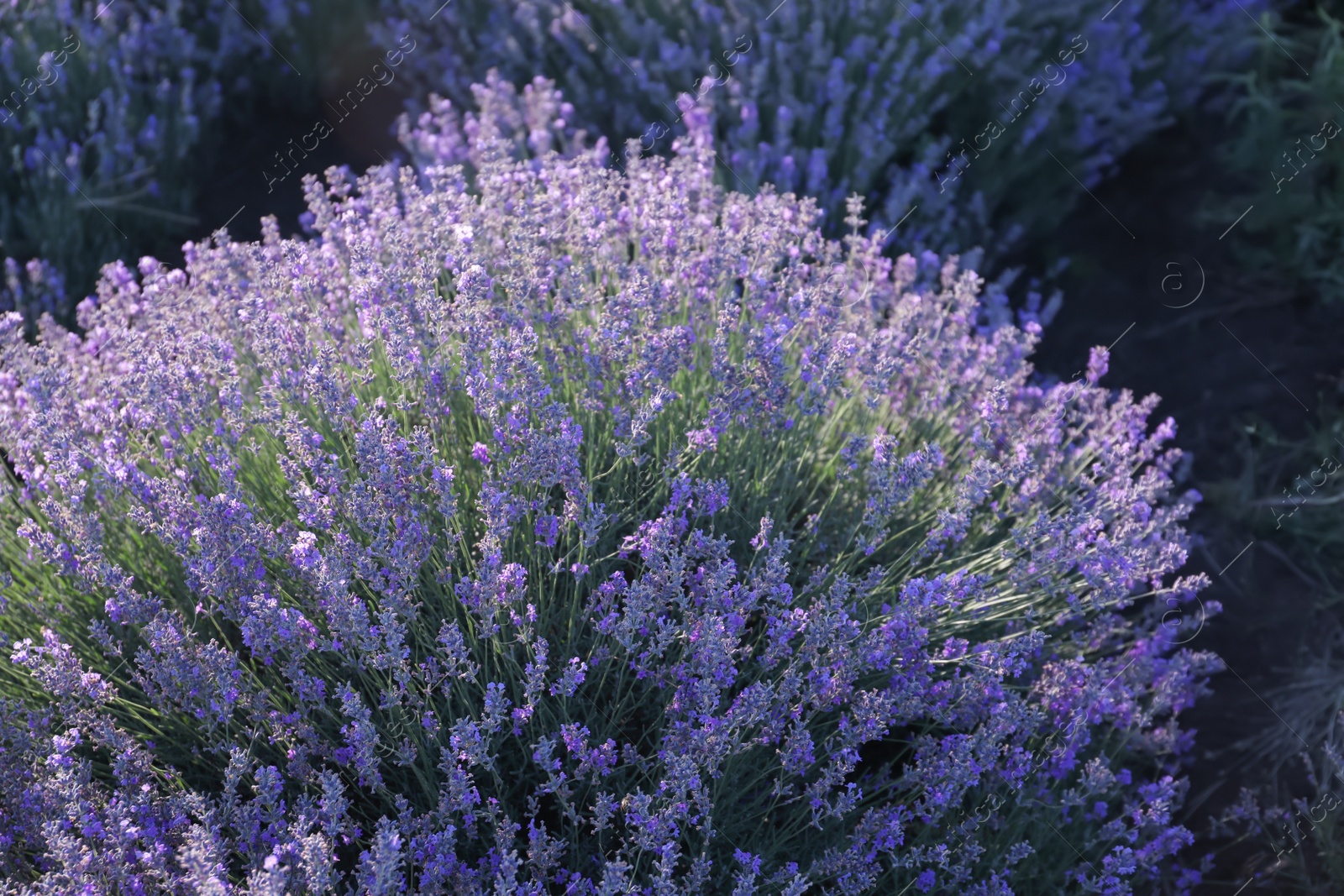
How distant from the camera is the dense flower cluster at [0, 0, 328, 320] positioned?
A: 162 inches

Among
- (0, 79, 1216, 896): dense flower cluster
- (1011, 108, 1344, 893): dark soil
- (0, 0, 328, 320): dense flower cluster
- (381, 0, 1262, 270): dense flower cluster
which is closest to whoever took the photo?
(0, 79, 1216, 896): dense flower cluster

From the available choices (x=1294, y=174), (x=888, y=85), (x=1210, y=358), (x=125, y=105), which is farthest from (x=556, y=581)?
(x=1294, y=174)

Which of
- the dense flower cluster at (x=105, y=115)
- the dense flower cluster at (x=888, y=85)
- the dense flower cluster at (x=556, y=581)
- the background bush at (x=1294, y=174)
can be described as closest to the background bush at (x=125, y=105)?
the dense flower cluster at (x=105, y=115)

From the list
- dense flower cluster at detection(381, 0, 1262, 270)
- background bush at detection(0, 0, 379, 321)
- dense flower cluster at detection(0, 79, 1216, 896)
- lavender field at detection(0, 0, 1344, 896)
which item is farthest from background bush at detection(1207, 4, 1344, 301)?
background bush at detection(0, 0, 379, 321)

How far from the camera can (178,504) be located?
1918mm

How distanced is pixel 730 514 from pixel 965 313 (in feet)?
2.63

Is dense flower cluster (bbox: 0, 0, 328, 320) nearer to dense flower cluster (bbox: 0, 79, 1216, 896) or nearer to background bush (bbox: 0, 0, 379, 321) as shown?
background bush (bbox: 0, 0, 379, 321)

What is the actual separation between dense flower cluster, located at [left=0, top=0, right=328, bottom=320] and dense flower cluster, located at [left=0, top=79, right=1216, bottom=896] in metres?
1.60

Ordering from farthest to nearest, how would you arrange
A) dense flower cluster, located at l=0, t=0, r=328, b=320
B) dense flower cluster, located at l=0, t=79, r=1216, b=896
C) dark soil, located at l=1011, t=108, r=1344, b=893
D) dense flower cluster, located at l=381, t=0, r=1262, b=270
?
1. dense flower cluster, located at l=0, t=0, r=328, b=320
2. dense flower cluster, located at l=381, t=0, r=1262, b=270
3. dark soil, located at l=1011, t=108, r=1344, b=893
4. dense flower cluster, located at l=0, t=79, r=1216, b=896

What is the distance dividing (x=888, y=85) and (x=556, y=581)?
2514 mm

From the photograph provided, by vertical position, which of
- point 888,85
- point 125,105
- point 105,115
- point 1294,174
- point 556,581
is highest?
point 105,115

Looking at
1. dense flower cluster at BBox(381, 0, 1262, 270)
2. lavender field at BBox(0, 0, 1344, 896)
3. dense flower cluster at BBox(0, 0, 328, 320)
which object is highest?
dense flower cluster at BBox(0, 0, 328, 320)

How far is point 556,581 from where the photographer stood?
7.00ft

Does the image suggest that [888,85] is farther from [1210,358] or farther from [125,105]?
[125,105]
